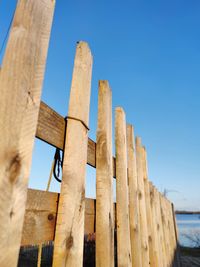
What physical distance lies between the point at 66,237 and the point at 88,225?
34cm

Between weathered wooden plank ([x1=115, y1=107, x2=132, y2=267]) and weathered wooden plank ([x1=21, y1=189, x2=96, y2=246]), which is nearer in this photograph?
weathered wooden plank ([x1=21, y1=189, x2=96, y2=246])

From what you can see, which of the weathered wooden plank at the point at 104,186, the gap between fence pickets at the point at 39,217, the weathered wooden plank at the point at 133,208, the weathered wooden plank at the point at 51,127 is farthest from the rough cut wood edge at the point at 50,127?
the weathered wooden plank at the point at 133,208

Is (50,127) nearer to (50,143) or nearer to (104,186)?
(50,143)

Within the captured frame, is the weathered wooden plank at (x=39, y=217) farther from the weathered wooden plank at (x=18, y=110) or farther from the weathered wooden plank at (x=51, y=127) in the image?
the weathered wooden plank at (x=51, y=127)

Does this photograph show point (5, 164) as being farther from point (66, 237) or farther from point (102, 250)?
point (102, 250)

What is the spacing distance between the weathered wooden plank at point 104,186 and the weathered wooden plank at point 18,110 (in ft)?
2.49

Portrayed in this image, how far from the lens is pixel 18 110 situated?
2.58ft

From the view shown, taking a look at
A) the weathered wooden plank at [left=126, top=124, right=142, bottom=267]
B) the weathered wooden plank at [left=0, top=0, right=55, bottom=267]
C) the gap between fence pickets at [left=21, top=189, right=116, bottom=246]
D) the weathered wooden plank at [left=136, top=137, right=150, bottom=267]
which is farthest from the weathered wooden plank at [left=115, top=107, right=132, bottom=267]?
the weathered wooden plank at [left=0, top=0, right=55, bottom=267]

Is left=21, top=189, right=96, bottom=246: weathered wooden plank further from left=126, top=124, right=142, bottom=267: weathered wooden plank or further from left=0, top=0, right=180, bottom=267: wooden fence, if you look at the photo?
left=126, top=124, right=142, bottom=267: weathered wooden plank

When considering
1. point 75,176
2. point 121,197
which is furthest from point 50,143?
point 121,197

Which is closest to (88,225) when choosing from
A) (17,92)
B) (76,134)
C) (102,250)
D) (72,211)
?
(102,250)

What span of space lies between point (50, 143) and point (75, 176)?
22 cm

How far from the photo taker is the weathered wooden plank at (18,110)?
2.29 ft

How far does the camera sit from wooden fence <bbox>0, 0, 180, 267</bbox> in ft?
2.40
